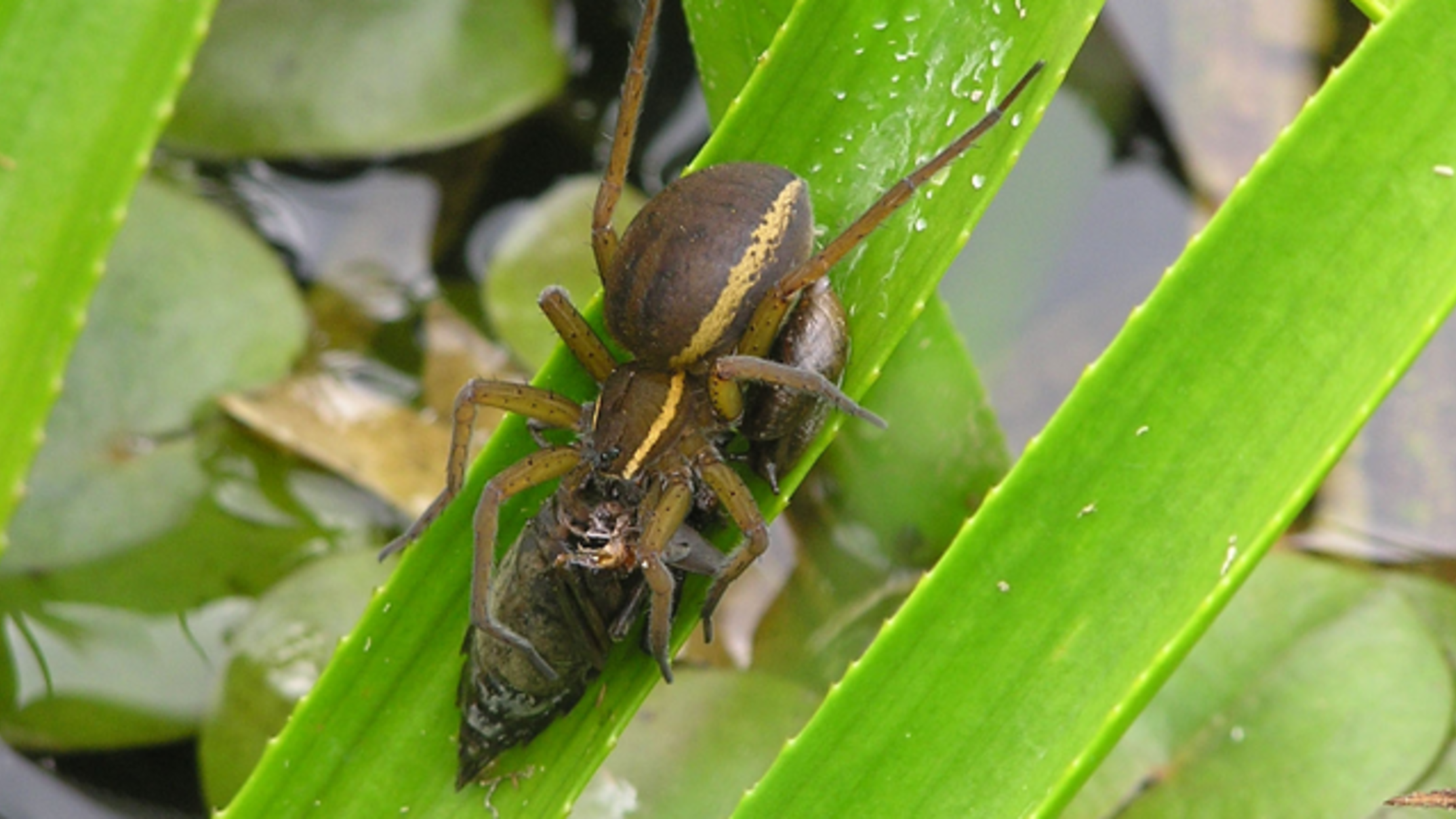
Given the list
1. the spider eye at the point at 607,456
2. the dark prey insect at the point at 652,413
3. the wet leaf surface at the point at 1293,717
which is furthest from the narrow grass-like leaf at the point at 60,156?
the wet leaf surface at the point at 1293,717

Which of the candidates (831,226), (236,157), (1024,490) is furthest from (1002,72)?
(236,157)

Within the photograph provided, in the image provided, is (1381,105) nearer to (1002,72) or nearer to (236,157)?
(1002,72)

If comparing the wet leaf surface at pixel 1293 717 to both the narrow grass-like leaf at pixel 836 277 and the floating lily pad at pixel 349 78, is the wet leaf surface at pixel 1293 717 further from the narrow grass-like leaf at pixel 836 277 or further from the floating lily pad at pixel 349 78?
the floating lily pad at pixel 349 78

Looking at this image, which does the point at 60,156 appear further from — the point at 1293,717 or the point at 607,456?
the point at 1293,717

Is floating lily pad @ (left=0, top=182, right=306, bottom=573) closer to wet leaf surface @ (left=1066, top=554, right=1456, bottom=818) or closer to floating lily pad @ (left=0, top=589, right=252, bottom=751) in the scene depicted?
floating lily pad @ (left=0, top=589, right=252, bottom=751)

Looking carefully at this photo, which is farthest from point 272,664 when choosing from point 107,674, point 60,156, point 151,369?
point 60,156

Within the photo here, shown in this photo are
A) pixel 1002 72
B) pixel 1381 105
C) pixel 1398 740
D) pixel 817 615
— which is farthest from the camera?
pixel 817 615
